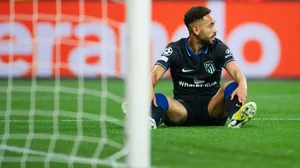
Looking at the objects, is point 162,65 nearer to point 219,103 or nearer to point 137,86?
point 219,103

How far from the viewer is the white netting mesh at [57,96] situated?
5590 mm

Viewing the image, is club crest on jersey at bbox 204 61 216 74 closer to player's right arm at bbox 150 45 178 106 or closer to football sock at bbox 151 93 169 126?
player's right arm at bbox 150 45 178 106

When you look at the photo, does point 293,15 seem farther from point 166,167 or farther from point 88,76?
point 166,167

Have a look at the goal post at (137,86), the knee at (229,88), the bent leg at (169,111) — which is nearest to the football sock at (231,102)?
the knee at (229,88)

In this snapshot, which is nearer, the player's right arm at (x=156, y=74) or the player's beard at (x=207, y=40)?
the player's right arm at (x=156, y=74)

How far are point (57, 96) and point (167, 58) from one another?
A: 182 inches

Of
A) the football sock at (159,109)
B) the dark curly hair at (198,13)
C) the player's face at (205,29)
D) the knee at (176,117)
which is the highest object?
the dark curly hair at (198,13)

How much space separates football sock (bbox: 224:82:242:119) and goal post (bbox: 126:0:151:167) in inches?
96.4

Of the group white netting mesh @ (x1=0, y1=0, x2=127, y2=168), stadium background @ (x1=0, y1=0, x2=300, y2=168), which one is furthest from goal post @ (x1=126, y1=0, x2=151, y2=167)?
stadium background @ (x1=0, y1=0, x2=300, y2=168)

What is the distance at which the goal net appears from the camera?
4426 mm

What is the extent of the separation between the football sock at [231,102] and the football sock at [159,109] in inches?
18.7

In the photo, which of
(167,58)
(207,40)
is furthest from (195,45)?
(167,58)

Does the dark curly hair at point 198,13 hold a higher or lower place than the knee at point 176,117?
higher

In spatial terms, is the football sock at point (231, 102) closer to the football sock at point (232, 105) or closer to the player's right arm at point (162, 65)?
the football sock at point (232, 105)
